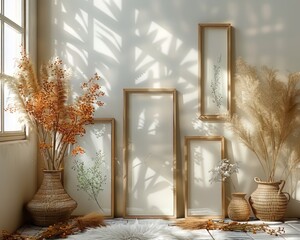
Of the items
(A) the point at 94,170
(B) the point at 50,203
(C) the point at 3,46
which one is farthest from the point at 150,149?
(C) the point at 3,46

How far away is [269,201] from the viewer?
4660 mm

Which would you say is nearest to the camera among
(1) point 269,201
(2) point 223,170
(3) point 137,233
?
(3) point 137,233

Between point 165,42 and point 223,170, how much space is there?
142 centimetres

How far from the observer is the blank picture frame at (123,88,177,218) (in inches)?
193

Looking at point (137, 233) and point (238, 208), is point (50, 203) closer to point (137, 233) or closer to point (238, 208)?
point (137, 233)

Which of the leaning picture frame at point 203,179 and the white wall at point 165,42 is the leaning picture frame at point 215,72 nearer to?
the white wall at point 165,42

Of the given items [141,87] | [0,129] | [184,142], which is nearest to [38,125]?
[0,129]

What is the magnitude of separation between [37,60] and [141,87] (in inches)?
43.5

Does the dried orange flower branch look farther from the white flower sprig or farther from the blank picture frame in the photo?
the white flower sprig

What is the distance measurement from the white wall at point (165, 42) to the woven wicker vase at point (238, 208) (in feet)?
0.81

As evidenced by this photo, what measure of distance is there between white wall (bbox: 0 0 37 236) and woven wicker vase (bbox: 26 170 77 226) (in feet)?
0.47

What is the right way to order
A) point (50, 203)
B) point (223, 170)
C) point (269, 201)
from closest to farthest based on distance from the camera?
point (50, 203), point (269, 201), point (223, 170)

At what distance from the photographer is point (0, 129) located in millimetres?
4055

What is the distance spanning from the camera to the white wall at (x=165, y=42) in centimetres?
495
